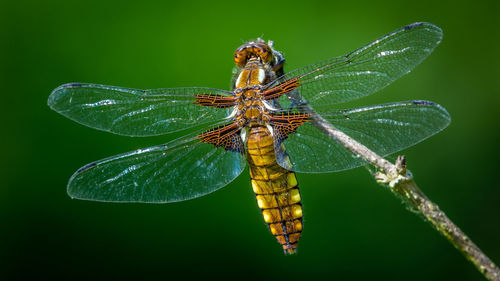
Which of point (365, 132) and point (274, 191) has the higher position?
point (365, 132)

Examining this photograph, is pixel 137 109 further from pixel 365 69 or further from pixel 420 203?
pixel 420 203

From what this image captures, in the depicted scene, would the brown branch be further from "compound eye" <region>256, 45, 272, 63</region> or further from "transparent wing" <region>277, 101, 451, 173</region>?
"compound eye" <region>256, 45, 272, 63</region>

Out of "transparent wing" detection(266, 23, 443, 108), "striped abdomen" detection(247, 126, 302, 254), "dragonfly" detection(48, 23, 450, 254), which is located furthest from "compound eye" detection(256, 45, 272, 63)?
"striped abdomen" detection(247, 126, 302, 254)

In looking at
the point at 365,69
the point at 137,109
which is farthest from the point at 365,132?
the point at 137,109

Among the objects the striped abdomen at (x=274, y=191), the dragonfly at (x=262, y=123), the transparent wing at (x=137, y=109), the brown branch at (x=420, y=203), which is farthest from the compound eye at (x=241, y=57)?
the brown branch at (x=420, y=203)

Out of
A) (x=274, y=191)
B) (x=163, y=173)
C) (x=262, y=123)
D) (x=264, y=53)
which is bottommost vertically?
(x=274, y=191)

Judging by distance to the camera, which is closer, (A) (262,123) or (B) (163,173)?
(A) (262,123)

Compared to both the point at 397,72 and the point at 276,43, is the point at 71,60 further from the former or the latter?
the point at 397,72
